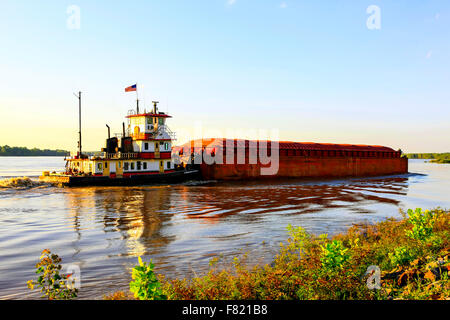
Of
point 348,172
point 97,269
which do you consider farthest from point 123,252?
point 348,172

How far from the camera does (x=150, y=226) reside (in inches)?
615

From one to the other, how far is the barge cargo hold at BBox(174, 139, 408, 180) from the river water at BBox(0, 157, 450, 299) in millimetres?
13009

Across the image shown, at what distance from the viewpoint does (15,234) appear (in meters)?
14.1

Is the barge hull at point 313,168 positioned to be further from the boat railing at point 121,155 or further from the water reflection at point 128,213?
the water reflection at point 128,213

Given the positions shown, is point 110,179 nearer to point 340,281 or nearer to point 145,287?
point 145,287

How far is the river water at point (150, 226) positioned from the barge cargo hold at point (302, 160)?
13009mm

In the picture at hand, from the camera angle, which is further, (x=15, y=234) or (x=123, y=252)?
(x=15, y=234)

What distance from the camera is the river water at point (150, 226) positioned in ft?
31.1

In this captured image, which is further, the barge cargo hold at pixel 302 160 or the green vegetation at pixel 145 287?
the barge cargo hold at pixel 302 160

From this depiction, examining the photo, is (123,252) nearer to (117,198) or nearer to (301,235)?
(301,235)

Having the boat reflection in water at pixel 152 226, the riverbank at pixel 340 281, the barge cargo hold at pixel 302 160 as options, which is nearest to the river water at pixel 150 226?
the boat reflection in water at pixel 152 226

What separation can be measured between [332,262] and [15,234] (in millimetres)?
13839
